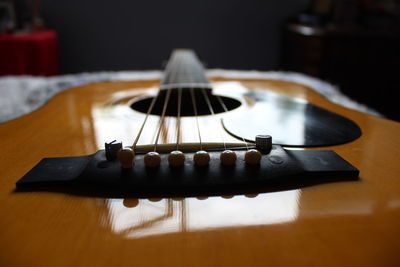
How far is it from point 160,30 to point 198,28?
0.32 m

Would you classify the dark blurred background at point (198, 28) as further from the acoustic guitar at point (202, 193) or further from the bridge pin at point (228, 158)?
the bridge pin at point (228, 158)

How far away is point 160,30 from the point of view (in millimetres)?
2637

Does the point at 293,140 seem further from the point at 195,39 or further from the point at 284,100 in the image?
the point at 195,39

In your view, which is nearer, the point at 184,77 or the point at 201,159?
the point at 201,159

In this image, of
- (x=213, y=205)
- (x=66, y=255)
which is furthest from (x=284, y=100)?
(x=66, y=255)

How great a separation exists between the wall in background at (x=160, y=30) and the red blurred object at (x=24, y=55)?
1.83ft

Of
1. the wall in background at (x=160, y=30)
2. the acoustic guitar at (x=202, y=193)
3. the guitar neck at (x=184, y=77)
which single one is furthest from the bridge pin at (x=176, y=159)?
the wall in background at (x=160, y=30)

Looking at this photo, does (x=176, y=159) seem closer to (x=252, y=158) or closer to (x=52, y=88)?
(x=252, y=158)

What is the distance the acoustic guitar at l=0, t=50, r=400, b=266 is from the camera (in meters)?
0.23

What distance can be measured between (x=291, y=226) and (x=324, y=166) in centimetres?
12

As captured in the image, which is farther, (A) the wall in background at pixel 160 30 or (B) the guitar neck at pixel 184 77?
(A) the wall in background at pixel 160 30

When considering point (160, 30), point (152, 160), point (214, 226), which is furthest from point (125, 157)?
point (160, 30)

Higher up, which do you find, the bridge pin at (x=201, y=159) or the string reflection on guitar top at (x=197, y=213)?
the bridge pin at (x=201, y=159)

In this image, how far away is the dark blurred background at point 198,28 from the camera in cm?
216
